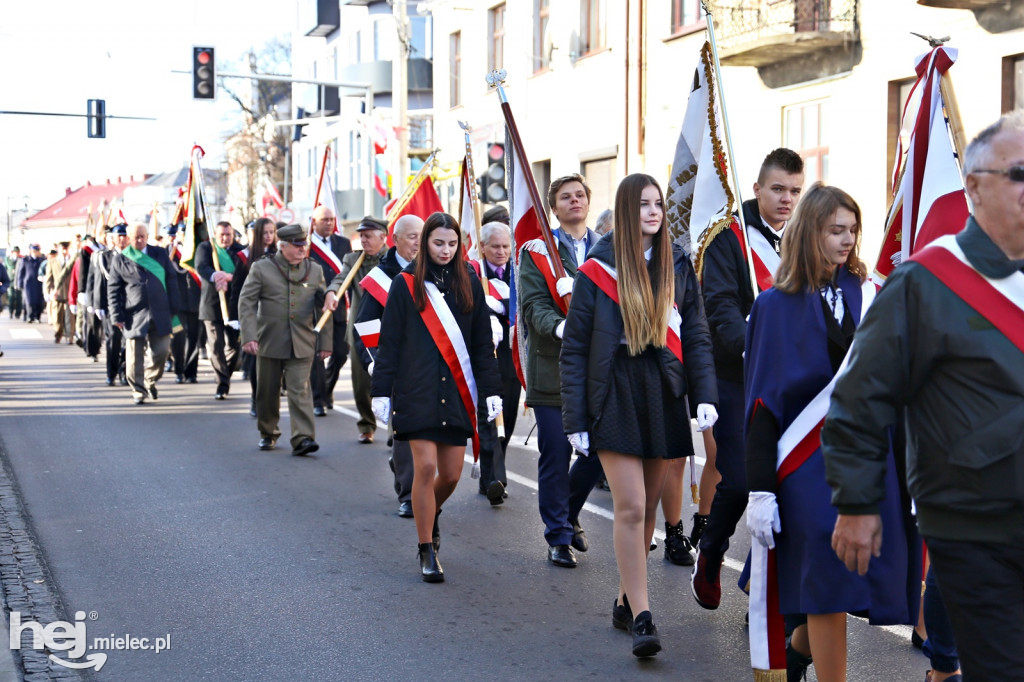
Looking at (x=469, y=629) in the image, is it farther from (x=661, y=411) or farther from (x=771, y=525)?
(x=771, y=525)

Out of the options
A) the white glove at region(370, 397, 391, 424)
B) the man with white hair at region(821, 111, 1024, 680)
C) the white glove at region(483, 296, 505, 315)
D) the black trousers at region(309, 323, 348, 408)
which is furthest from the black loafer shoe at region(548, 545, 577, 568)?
the black trousers at region(309, 323, 348, 408)

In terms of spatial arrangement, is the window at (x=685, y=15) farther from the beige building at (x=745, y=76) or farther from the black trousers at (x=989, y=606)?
the black trousers at (x=989, y=606)

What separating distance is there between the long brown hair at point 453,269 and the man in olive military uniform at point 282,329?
414 centimetres

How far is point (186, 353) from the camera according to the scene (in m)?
17.7

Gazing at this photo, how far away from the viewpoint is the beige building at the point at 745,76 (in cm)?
1570

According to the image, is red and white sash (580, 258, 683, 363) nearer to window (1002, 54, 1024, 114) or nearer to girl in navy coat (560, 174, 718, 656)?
girl in navy coat (560, 174, 718, 656)

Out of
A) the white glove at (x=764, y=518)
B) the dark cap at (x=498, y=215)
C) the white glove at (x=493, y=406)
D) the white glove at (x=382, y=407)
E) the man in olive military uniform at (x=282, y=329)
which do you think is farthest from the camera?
the man in olive military uniform at (x=282, y=329)

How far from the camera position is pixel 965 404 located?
2967 mm

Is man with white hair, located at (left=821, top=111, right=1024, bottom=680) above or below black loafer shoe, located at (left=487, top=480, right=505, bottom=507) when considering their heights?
above

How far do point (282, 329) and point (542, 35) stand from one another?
1681cm

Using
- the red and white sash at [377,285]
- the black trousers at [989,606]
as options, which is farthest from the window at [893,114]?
the black trousers at [989,606]

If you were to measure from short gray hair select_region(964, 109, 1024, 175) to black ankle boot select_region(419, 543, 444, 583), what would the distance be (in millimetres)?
3981

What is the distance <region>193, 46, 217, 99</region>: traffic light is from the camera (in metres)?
25.3

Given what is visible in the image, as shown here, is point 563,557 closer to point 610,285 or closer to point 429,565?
point 429,565
